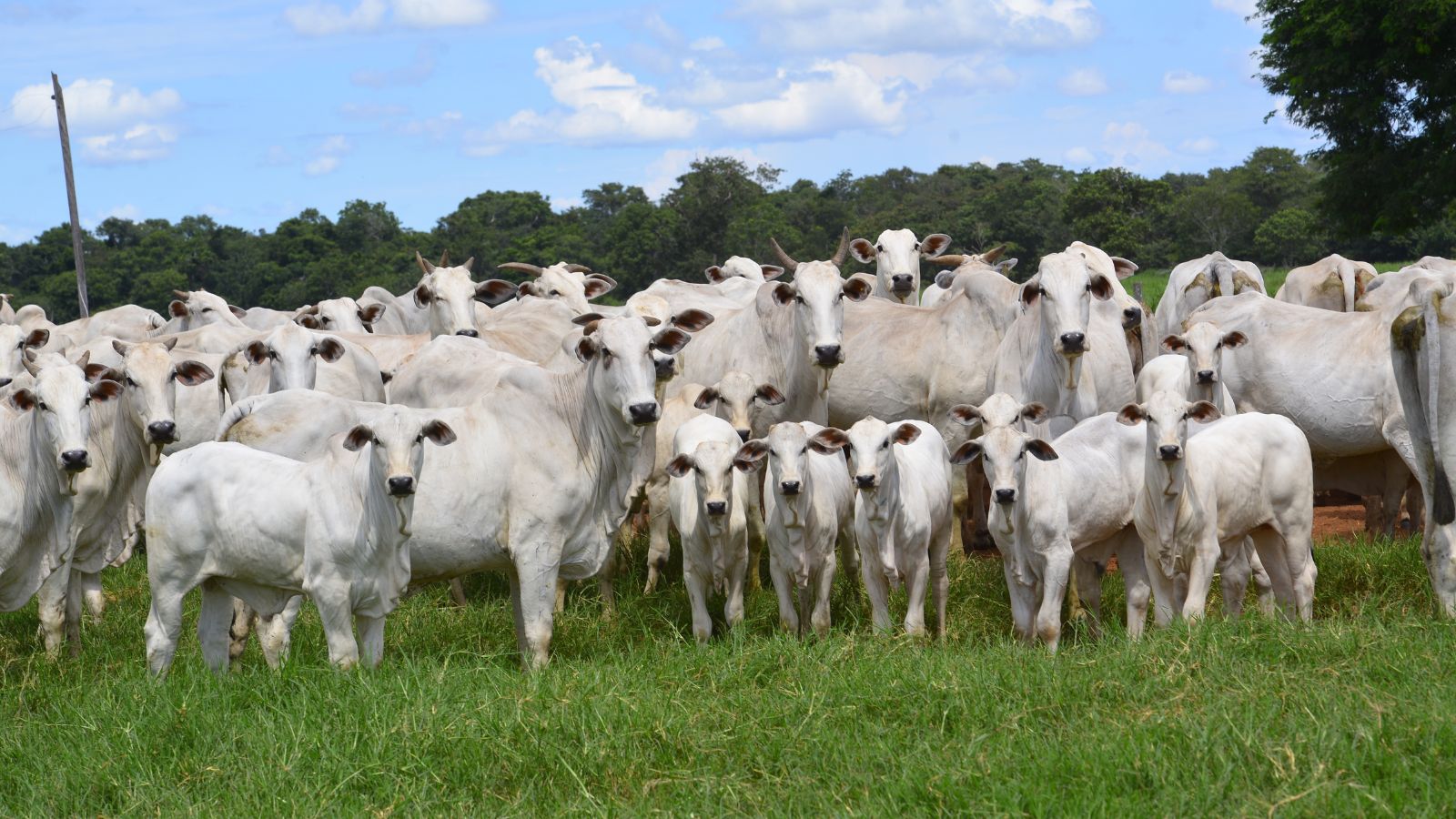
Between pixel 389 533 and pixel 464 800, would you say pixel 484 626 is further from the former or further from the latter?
pixel 464 800

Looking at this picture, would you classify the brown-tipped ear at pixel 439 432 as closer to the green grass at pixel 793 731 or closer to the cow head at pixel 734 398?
the green grass at pixel 793 731

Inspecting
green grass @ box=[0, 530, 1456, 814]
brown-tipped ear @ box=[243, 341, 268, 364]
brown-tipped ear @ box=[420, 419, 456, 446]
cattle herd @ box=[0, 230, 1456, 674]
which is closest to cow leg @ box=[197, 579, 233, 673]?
cattle herd @ box=[0, 230, 1456, 674]

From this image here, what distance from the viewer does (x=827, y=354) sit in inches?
396

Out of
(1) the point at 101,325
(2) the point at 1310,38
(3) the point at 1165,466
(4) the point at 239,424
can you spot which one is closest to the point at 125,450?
(4) the point at 239,424

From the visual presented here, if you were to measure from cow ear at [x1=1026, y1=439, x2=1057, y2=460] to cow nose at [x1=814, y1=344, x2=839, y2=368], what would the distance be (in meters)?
1.86

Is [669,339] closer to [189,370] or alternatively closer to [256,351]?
[189,370]

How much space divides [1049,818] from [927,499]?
4.27 metres

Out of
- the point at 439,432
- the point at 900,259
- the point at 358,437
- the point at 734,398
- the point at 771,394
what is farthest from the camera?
the point at 900,259

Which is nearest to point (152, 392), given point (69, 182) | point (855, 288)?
point (855, 288)

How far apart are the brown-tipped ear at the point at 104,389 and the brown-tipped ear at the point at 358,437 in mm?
2073

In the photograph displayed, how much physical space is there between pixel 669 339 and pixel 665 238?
1324 inches

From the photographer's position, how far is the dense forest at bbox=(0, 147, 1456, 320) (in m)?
42.4

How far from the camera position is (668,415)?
1066 centimetres

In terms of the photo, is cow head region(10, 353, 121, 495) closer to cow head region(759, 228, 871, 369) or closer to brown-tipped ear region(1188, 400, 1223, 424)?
cow head region(759, 228, 871, 369)
